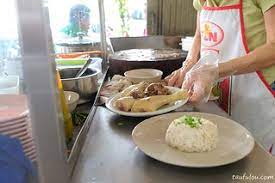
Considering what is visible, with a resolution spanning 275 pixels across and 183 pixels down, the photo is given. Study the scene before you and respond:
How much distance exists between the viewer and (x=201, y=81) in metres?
1.04

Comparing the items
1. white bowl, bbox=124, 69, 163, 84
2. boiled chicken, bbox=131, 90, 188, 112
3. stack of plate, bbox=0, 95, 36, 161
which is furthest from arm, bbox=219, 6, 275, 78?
stack of plate, bbox=0, 95, 36, 161

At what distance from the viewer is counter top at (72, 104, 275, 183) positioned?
65 centimetres

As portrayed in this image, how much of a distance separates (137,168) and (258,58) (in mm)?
638

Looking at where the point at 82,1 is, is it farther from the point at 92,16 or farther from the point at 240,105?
the point at 240,105

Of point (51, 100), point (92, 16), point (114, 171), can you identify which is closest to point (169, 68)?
point (92, 16)

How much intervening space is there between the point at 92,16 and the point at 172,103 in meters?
0.90

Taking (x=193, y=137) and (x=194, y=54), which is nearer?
(x=193, y=137)

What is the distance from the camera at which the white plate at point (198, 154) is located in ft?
2.21

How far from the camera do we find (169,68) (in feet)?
4.62

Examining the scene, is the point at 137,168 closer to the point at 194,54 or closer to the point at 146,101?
the point at 146,101

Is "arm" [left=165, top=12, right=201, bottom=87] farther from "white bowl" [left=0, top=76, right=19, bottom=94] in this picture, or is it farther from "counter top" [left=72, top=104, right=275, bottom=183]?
"white bowl" [left=0, top=76, right=19, bottom=94]

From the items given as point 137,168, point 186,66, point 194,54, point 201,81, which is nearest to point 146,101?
point 201,81

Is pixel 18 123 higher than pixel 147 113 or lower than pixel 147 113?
higher

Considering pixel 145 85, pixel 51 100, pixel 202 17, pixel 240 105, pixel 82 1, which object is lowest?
pixel 240 105
